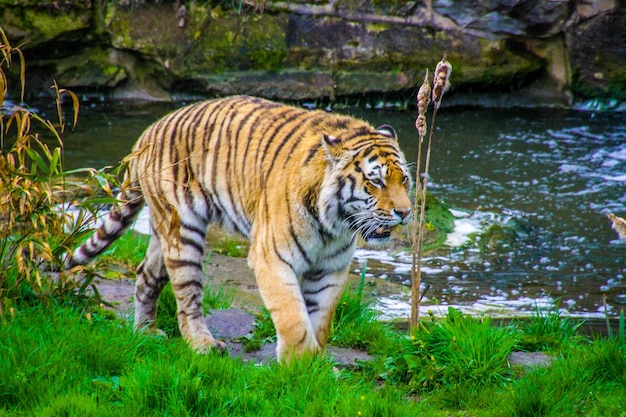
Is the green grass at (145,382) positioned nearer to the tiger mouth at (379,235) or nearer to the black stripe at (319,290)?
the black stripe at (319,290)

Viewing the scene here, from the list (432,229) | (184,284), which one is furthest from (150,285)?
(432,229)

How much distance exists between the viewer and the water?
6.78m

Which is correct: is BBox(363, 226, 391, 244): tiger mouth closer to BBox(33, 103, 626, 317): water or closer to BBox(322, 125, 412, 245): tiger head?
BBox(322, 125, 412, 245): tiger head

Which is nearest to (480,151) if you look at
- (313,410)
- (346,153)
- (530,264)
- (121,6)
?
(530,264)

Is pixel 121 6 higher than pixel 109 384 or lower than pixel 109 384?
higher

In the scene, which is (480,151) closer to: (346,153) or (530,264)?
(530,264)

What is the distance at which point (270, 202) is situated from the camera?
4547 mm

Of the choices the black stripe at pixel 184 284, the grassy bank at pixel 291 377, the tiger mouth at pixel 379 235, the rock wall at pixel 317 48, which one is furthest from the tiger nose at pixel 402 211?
the rock wall at pixel 317 48

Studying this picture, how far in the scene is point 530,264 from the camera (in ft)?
24.0

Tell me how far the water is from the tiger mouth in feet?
3.44

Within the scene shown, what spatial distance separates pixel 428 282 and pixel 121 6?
625cm

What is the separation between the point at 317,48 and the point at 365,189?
22.6ft

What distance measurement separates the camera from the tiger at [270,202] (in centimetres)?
437

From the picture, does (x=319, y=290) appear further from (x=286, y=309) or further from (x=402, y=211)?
(x=402, y=211)
